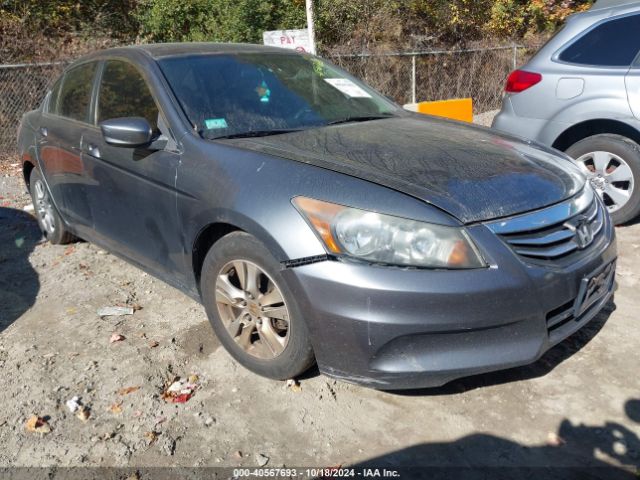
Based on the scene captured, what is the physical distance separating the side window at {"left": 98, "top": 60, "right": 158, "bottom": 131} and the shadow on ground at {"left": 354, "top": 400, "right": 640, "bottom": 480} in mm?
2288

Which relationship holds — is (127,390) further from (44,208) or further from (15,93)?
(15,93)

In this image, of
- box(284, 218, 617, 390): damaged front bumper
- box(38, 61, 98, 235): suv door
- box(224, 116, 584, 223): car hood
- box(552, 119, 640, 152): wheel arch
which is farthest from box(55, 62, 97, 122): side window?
box(552, 119, 640, 152): wheel arch

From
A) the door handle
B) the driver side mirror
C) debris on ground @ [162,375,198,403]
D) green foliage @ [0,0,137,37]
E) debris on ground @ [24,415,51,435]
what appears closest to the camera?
debris on ground @ [24,415,51,435]

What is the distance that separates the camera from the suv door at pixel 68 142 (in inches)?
167

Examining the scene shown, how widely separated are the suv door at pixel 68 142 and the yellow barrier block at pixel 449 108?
4078 mm

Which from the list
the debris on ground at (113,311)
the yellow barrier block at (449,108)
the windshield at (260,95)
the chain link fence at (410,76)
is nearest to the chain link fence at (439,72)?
the chain link fence at (410,76)

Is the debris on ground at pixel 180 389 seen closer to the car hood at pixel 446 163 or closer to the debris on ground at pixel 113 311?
the debris on ground at pixel 113 311

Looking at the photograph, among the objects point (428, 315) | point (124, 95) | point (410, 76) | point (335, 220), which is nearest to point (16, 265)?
point (124, 95)

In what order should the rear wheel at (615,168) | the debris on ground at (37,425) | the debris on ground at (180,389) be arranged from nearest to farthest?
1. the debris on ground at (37,425)
2. the debris on ground at (180,389)
3. the rear wheel at (615,168)

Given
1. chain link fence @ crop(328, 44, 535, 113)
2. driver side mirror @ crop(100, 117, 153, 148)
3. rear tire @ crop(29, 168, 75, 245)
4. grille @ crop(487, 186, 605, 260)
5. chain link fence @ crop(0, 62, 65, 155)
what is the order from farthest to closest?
chain link fence @ crop(328, 44, 535, 113), chain link fence @ crop(0, 62, 65, 155), rear tire @ crop(29, 168, 75, 245), driver side mirror @ crop(100, 117, 153, 148), grille @ crop(487, 186, 605, 260)

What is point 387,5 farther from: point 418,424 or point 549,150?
point 418,424

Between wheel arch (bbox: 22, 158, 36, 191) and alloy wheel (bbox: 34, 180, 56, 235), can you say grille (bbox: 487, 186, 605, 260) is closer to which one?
alloy wheel (bbox: 34, 180, 56, 235)

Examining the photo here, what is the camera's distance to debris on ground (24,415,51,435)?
111 inches

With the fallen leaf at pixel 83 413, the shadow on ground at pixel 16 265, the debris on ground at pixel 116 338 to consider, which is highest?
the fallen leaf at pixel 83 413
